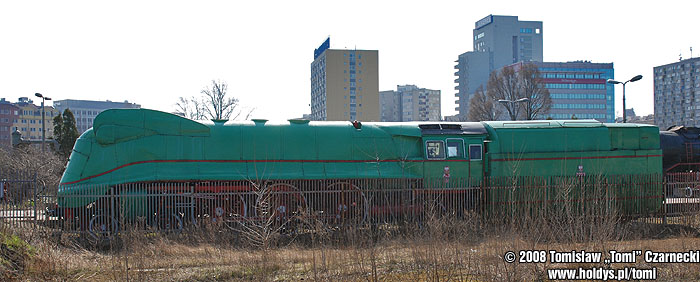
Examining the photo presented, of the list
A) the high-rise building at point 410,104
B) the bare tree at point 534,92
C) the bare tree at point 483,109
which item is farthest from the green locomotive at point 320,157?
the high-rise building at point 410,104

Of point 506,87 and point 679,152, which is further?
point 506,87

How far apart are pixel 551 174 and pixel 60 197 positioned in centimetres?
1568

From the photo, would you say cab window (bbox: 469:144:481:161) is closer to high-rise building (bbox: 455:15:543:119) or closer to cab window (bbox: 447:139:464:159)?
cab window (bbox: 447:139:464:159)

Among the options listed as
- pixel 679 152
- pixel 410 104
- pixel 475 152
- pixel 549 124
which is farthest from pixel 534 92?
pixel 410 104

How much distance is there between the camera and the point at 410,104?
176000mm

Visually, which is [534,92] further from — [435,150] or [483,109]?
[435,150]

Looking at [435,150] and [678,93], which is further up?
[678,93]

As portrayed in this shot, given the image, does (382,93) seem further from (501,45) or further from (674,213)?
(674,213)

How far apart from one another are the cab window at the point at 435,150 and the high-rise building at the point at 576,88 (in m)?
122

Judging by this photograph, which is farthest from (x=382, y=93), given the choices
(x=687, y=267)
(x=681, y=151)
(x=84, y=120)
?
(x=687, y=267)

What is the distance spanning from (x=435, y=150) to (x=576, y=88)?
126456 millimetres

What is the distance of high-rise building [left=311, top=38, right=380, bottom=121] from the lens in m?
115

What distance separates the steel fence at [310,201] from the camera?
48.4 ft

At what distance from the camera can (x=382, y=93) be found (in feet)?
603
